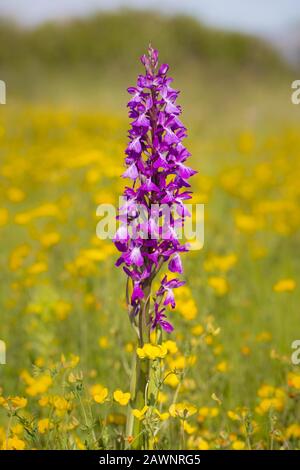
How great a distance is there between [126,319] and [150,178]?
203 cm

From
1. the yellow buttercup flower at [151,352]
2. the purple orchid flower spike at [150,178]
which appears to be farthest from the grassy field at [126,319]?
the purple orchid flower spike at [150,178]

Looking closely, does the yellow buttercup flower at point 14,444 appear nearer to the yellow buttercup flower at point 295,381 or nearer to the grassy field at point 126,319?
the grassy field at point 126,319

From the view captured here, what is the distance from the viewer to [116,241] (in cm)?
181

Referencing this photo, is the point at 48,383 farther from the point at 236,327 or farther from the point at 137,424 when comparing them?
the point at 236,327

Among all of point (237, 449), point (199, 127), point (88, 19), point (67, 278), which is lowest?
point (237, 449)

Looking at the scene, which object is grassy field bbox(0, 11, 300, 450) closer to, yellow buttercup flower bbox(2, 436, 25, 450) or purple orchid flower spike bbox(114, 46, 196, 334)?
yellow buttercup flower bbox(2, 436, 25, 450)

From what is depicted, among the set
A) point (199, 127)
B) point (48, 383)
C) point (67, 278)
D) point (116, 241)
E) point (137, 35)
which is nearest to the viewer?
point (116, 241)

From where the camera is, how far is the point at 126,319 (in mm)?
3688

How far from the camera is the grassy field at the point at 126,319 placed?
88.4 inches

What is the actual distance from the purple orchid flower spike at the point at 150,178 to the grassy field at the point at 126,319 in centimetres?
49

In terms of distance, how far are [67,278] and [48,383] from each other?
1749 mm

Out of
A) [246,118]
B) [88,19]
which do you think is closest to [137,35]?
[88,19]

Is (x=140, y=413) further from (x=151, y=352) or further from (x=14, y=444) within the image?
(x=14, y=444)

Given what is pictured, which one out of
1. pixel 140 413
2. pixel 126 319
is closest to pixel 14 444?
pixel 140 413
